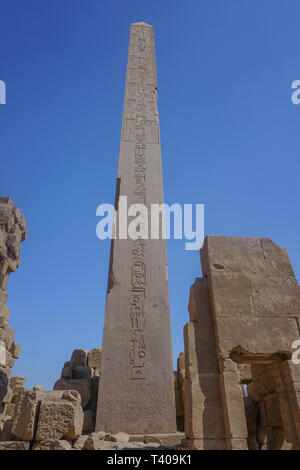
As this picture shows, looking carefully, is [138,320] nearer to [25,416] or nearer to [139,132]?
[25,416]

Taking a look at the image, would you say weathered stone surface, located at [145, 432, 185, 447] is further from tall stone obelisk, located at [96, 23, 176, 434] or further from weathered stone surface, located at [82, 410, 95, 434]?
weathered stone surface, located at [82, 410, 95, 434]

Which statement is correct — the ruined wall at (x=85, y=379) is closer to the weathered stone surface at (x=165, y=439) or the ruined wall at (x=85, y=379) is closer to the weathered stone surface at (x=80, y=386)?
the weathered stone surface at (x=80, y=386)

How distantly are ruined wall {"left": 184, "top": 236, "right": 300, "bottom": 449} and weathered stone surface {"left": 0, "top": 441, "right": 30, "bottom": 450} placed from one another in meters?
1.32

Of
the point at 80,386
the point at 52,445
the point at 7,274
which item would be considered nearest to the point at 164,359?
the point at 80,386

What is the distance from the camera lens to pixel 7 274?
7.88 metres

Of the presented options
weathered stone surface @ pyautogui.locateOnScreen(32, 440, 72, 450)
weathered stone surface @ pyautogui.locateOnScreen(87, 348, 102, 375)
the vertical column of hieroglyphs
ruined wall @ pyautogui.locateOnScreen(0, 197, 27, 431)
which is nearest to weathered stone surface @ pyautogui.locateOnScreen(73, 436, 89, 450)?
weathered stone surface @ pyautogui.locateOnScreen(32, 440, 72, 450)

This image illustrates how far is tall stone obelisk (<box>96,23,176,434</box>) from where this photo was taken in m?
4.24

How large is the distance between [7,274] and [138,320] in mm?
4512

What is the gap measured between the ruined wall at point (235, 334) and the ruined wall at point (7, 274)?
3.97 m

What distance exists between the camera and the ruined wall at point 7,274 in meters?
5.77

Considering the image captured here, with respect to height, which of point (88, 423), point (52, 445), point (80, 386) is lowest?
point (52, 445)

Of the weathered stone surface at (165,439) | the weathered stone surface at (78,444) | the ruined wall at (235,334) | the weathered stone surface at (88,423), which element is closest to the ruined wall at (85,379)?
the weathered stone surface at (88,423)
